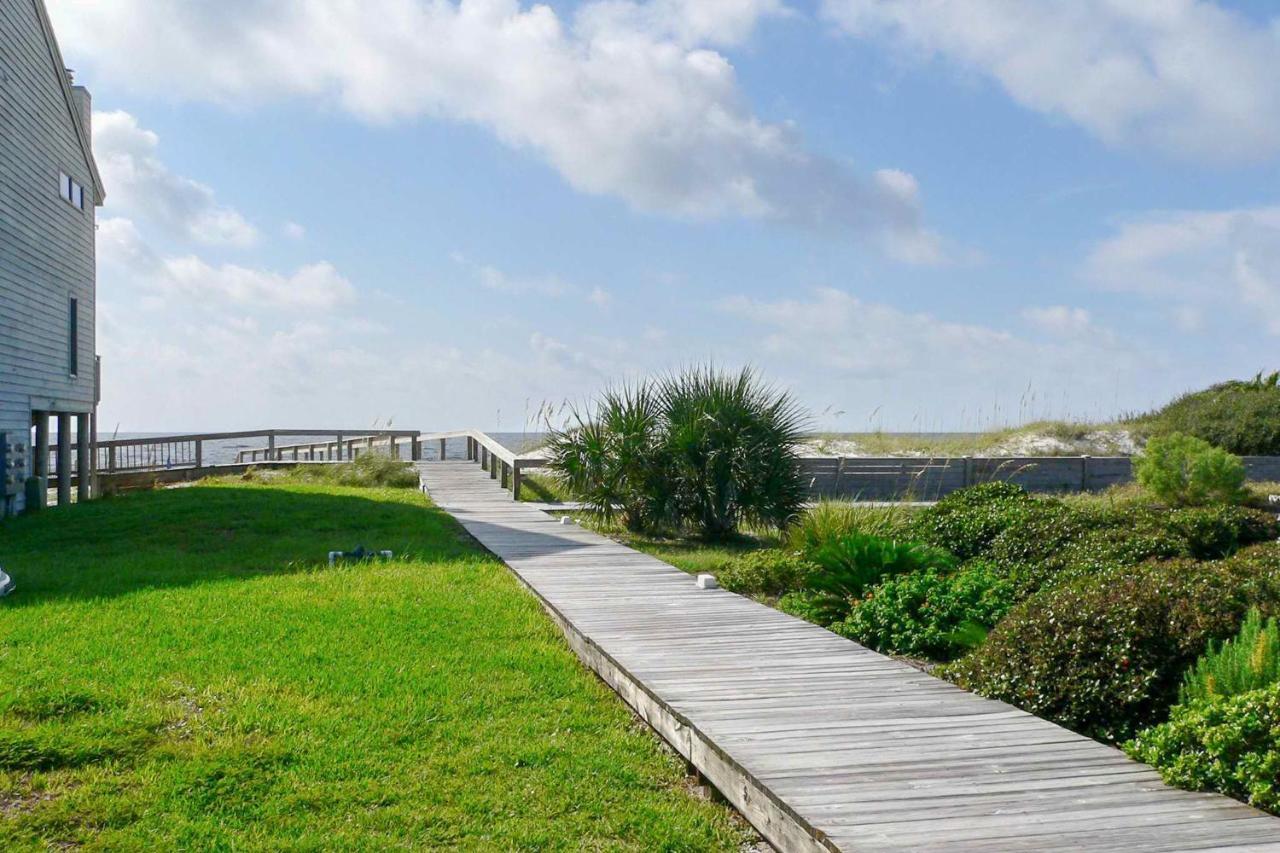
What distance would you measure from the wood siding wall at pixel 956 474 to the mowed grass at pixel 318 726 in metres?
10.2

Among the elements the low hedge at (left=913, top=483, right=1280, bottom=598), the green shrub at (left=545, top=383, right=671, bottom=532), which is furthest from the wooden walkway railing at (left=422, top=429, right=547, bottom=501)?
the low hedge at (left=913, top=483, right=1280, bottom=598)

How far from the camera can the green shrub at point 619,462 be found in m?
13.2

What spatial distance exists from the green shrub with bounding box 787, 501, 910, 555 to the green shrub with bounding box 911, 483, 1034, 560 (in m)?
0.28

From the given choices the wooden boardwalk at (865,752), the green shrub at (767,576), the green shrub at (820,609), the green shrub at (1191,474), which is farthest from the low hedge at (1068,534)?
the green shrub at (1191,474)

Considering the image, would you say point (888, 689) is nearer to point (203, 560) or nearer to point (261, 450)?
point (203, 560)

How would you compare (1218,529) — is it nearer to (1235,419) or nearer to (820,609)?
(820,609)

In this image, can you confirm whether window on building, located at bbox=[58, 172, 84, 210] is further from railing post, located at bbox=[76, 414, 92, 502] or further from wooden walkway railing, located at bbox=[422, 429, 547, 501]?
wooden walkway railing, located at bbox=[422, 429, 547, 501]

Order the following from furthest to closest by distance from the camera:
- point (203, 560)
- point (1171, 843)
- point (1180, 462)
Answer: point (1180, 462), point (203, 560), point (1171, 843)

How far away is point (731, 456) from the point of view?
1288 cm

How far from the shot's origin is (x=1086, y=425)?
26.8m

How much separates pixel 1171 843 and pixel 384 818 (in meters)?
2.82

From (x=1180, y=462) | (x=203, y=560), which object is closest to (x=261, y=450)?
(x=203, y=560)

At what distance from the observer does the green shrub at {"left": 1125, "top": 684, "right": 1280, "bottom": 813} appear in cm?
375

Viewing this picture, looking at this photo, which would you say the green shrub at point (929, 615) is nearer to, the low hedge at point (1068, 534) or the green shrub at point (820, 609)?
the green shrub at point (820, 609)
